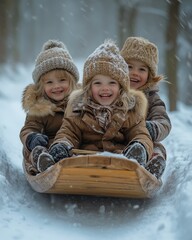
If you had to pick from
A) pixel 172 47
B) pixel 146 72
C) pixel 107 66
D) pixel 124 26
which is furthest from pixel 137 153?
pixel 124 26

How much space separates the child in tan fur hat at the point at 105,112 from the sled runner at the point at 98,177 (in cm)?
44

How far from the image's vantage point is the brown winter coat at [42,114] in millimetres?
4766

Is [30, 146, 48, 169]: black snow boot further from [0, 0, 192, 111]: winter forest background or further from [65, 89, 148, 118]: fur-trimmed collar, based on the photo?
[0, 0, 192, 111]: winter forest background

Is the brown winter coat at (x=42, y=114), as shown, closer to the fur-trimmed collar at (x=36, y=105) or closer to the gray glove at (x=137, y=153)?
the fur-trimmed collar at (x=36, y=105)

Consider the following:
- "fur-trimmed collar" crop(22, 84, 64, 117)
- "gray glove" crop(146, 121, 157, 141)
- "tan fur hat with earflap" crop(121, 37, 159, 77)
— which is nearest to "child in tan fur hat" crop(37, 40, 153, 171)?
"gray glove" crop(146, 121, 157, 141)

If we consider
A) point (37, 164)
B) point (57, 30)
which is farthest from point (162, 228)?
point (57, 30)

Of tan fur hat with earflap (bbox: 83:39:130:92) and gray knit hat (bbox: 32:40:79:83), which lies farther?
gray knit hat (bbox: 32:40:79:83)

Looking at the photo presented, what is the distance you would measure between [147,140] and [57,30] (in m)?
61.4

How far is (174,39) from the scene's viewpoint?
37.4ft

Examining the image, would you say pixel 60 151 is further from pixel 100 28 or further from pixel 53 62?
pixel 100 28

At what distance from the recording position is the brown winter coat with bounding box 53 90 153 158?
13.4 feet

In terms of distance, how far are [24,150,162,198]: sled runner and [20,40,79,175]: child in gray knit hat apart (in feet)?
2.85

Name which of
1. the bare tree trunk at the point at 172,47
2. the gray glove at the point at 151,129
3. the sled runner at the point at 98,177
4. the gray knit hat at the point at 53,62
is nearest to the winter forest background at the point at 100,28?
the bare tree trunk at the point at 172,47

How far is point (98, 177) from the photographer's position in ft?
11.4
